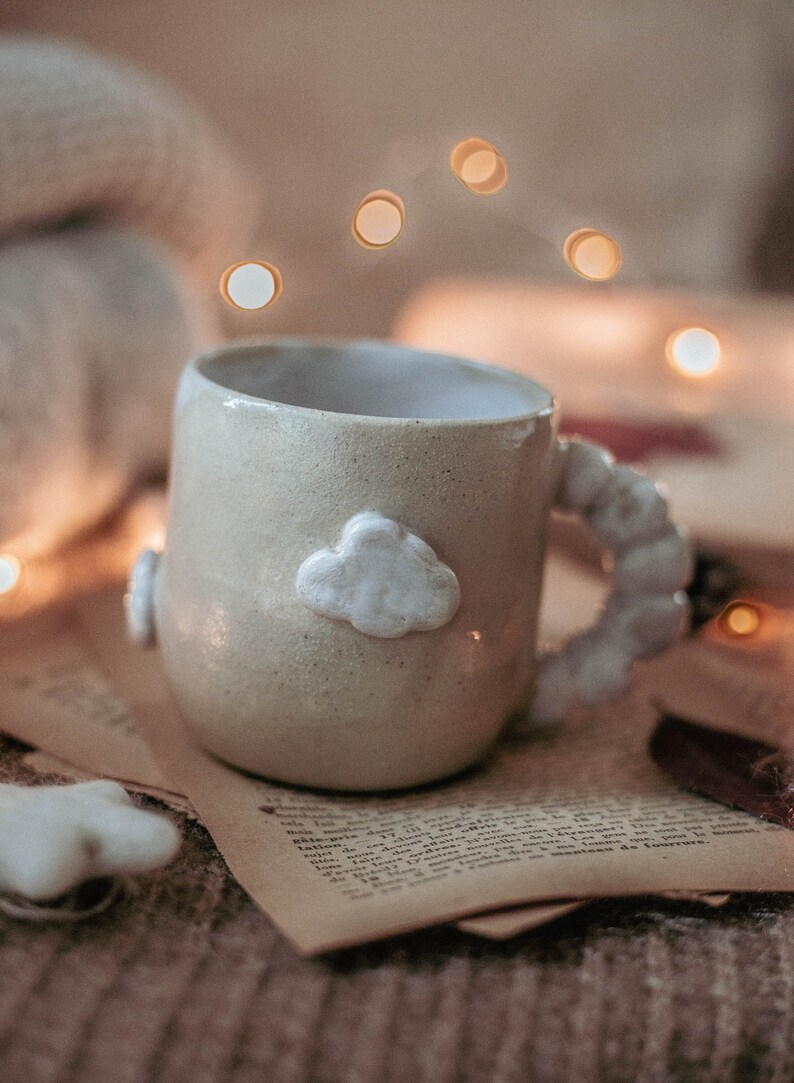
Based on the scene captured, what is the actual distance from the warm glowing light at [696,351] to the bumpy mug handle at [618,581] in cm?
31

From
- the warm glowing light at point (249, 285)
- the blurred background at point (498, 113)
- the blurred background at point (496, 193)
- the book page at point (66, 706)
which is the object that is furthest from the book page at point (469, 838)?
the blurred background at point (498, 113)

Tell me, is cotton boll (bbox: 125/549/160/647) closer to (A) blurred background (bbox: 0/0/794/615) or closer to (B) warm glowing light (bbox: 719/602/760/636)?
(A) blurred background (bbox: 0/0/794/615)

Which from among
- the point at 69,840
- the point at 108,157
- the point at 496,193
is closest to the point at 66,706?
the point at 69,840

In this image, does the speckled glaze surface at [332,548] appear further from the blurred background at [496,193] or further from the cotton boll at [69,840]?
the blurred background at [496,193]

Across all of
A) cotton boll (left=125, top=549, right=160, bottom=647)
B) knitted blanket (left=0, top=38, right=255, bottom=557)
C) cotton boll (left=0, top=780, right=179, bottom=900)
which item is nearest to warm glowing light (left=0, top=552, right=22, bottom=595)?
knitted blanket (left=0, top=38, right=255, bottom=557)

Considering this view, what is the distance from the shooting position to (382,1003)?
1.02ft

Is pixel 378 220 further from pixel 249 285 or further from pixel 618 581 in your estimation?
pixel 618 581

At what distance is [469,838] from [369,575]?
0.11 metres

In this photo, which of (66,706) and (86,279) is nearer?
(66,706)

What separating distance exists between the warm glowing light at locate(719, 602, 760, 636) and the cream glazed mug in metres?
0.15

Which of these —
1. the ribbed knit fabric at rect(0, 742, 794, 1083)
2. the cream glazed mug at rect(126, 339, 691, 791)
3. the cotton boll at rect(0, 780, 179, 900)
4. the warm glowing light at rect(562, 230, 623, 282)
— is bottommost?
the ribbed knit fabric at rect(0, 742, 794, 1083)

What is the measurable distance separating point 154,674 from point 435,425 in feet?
0.71

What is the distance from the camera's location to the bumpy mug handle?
0.45m

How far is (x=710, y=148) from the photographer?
101 cm
